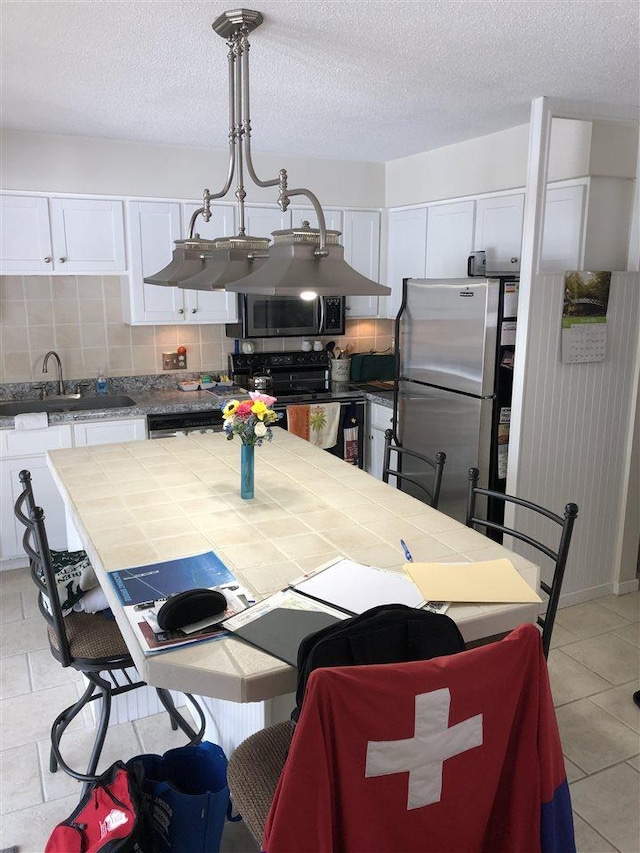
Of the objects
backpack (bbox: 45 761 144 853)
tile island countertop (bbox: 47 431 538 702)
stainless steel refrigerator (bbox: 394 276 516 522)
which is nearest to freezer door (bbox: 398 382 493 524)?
stainless steel refrigerator (bbox: 394 276 516 522)

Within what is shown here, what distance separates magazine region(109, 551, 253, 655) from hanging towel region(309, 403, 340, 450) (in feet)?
8.81

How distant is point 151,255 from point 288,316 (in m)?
1.01

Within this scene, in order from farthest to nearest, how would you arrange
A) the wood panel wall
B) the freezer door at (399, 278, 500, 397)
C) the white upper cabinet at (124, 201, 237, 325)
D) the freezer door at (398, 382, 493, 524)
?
the white upper cabinet at (124, 201, 237, 325) → the freezer door at (398, 382, 493, 524) → the freezer door at (399, 278, 500, 397) → the wood panel wall

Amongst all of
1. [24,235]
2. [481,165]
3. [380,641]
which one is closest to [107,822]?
[380,641]

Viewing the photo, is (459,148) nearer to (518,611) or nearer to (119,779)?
(518,611)

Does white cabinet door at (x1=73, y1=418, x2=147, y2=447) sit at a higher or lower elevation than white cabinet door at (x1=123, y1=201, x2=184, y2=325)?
lower

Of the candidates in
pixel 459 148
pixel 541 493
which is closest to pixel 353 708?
pixel 541 493

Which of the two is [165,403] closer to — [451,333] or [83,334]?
[83,334]

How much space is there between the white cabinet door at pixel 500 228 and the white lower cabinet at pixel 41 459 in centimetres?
234

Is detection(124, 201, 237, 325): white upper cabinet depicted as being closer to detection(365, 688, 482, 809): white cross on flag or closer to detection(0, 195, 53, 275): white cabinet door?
detection(0, 195, 53, 275): white cabinet door

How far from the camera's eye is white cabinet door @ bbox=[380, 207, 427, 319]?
15.4 ft

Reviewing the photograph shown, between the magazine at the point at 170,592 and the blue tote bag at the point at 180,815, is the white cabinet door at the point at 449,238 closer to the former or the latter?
the magazine at the point at 170,592

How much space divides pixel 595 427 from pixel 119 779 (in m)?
2.81

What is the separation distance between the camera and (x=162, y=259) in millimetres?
4430
